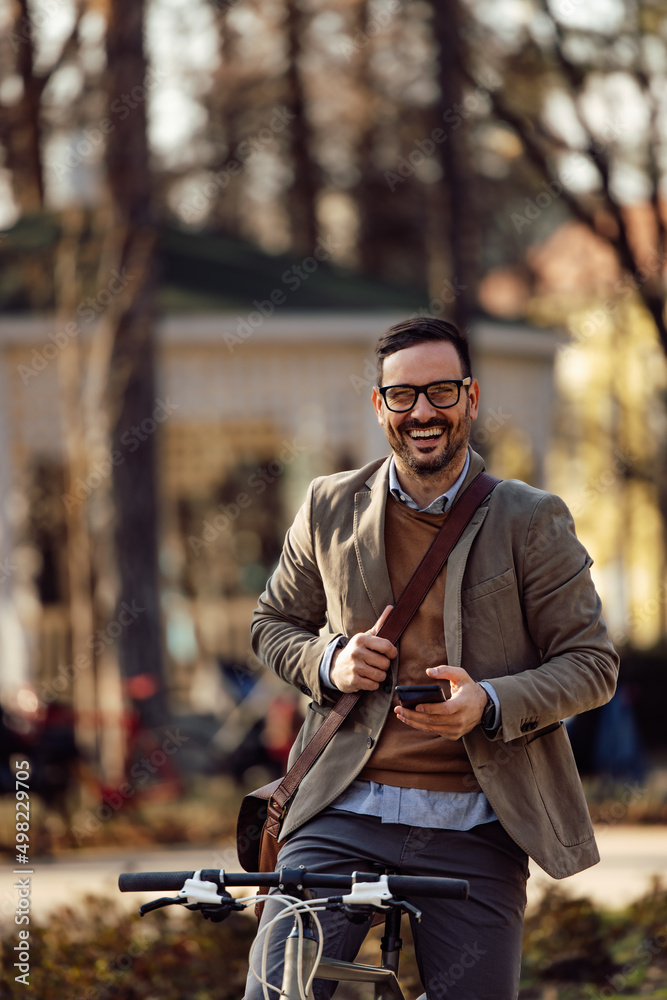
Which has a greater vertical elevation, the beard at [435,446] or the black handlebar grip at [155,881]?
the beard at [435,446]

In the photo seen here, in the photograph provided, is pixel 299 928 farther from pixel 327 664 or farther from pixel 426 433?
pixel 426 433

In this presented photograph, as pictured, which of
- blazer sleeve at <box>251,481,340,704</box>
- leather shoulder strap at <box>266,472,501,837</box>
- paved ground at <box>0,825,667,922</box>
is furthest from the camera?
paved ground at <box>0,825,667,922</box>

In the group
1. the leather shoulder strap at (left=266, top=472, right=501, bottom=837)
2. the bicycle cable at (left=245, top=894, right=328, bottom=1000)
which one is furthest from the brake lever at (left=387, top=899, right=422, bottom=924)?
the leather shoulder strap at (left=266, top=472, right=501, bottom=837)

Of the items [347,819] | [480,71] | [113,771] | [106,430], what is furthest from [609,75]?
[347,819]

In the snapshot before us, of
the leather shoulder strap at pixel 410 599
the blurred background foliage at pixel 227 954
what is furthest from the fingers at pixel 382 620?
the blurred background foliage at pixel 227 954

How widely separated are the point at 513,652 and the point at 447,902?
0.55 metres

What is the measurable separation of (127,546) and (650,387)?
13.2 metres

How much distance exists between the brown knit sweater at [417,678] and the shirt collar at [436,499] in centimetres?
2

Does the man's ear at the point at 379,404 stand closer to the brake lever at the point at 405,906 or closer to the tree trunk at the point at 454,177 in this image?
the brake lever at the point at 405,906

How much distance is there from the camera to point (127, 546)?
10.5 meters

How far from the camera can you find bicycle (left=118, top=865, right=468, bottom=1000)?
248 centimetres

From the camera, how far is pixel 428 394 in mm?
2887

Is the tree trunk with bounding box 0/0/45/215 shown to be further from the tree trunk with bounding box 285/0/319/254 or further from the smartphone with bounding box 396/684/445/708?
the smartphone with bounding box 396/684/445/708

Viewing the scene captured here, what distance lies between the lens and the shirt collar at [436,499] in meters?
2.95
